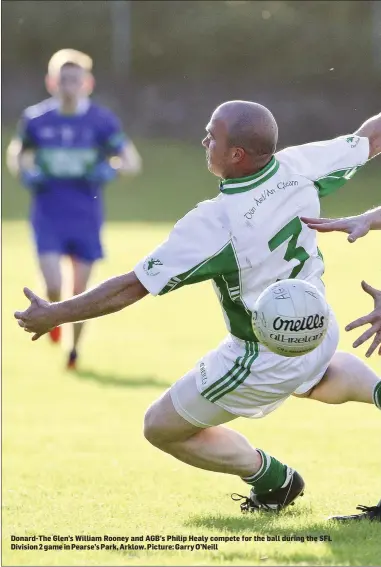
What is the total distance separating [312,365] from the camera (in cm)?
478

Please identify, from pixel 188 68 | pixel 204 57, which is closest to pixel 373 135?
pixel 204 57

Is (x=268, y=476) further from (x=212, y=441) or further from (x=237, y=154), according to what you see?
(x=237, y=154)

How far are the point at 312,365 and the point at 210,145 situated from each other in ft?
3.47

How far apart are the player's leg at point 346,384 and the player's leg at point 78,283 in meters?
5.15

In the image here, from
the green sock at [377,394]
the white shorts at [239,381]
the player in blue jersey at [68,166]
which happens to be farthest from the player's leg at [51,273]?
the green sock at [377,394]

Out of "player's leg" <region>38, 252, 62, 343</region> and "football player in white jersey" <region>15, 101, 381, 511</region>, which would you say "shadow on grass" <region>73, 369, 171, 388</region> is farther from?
"football player in white jersey" <region>15, 101, 381, 511</region>

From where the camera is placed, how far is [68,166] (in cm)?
1070

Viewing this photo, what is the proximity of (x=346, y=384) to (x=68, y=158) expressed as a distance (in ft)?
20.7

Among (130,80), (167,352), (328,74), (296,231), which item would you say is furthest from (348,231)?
(130,80)

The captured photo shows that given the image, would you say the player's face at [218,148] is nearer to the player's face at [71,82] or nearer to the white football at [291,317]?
the white football at [291,317]

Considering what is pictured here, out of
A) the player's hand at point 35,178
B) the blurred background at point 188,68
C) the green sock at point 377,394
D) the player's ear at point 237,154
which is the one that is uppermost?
the blurred background at point 188,68

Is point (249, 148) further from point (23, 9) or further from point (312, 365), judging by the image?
point (23, 9)

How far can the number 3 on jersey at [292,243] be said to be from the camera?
4.54m

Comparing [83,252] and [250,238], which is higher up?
[83,252]
